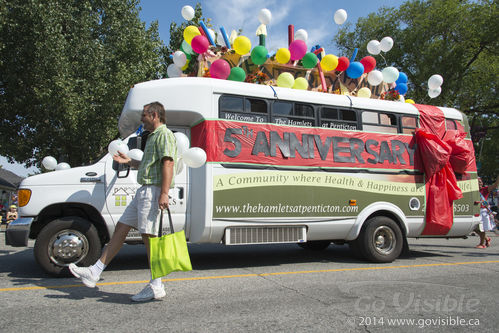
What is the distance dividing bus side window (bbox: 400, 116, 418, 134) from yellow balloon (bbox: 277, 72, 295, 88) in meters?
2.23

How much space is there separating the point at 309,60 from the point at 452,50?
18.4 meters

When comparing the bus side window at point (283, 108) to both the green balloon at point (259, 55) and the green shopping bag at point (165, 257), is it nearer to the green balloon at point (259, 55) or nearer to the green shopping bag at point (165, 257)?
the green balloon at point (259, 55)

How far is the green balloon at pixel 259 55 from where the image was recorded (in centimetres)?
678

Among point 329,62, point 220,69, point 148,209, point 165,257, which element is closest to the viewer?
point 165,257

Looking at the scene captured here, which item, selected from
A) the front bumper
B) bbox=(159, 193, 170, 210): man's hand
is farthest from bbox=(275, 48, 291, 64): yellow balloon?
the front bumper

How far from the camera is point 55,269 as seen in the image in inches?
194

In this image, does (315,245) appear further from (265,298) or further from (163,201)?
(163,201)

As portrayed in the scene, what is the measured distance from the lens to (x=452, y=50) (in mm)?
21438

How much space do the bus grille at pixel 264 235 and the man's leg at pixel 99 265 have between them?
189cm

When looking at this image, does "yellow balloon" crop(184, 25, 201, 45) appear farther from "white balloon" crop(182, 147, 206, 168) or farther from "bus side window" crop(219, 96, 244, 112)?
"white balloon" crop(182, 147, 206, 168)

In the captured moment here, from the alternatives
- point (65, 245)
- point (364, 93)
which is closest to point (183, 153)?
point (65, 245)

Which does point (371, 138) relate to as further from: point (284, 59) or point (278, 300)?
point (278, 300)

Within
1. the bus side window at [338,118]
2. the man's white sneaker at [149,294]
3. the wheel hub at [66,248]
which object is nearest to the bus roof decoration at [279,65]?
the bus side window at [338,118]

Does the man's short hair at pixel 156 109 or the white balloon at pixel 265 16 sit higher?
the white balloon at pixel 265 16
